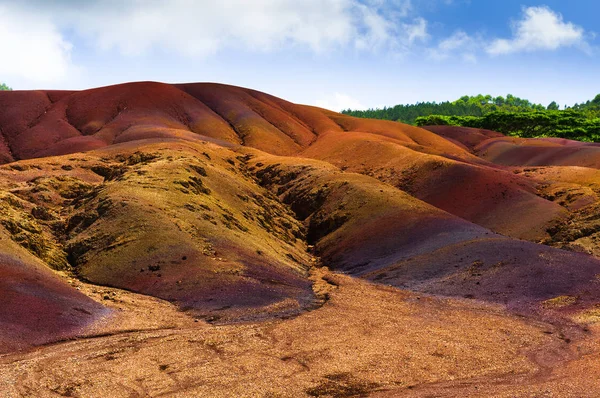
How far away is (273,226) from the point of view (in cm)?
4803

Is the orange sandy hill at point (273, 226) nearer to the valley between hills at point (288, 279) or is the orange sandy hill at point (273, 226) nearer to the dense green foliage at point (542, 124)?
the valley between hills at point (288, 279)

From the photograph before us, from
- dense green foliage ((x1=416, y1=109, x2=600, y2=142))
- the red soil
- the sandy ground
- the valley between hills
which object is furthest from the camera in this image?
dense green foliage ((x1=416, y1=109, x2=600, y2=142))

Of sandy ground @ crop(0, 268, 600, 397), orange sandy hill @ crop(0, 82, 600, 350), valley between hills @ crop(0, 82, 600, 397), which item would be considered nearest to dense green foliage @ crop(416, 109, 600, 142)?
orange sandy hill @ crop(0, 82, 600, 350)

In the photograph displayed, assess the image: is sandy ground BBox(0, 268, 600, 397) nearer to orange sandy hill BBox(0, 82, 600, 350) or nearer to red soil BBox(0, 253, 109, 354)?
red soil BBox(0, 253, 109, 354)

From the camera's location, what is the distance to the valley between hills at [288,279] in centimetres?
2084

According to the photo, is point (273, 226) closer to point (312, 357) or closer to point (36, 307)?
point (36, 307)

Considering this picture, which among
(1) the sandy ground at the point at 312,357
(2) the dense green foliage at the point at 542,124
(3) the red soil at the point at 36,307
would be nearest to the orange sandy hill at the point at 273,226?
(3) the red soil at the point at 36,307

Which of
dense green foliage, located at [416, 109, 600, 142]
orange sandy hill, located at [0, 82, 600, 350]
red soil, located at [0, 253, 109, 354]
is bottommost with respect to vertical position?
red soil, located at [0, 253, 109, 354]

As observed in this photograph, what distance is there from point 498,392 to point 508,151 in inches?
3538

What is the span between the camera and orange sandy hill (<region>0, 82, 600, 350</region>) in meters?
31.8

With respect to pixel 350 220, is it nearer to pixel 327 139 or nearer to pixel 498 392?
pixel 498 392

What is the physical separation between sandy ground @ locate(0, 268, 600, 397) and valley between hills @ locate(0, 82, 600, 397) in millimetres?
105

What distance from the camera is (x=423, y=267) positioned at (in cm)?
3938

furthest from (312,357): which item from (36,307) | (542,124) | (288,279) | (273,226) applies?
(542,124)
